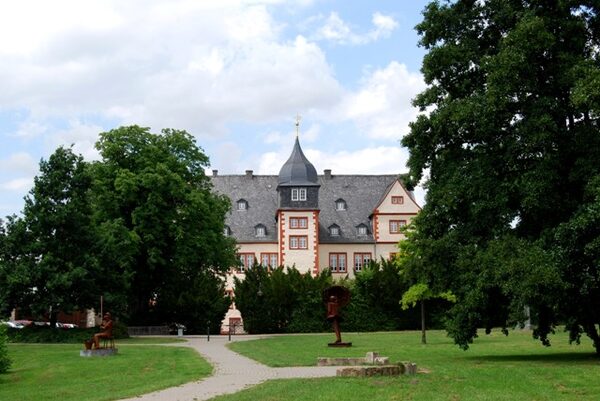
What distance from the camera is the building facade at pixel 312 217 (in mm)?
75062

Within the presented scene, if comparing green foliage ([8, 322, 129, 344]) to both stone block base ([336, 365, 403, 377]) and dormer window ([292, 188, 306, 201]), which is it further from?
dormer window ([292, 188, 306, 201])

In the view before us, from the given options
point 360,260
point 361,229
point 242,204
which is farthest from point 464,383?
point 242,204

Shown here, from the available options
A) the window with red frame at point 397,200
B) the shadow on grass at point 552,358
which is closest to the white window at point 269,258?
the window with red frame at point 397,200

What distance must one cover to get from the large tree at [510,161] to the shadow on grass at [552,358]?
79 centimetres

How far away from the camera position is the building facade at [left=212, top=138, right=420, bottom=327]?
7506 cm

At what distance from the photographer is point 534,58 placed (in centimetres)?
2502

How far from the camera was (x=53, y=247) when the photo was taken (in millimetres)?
43969

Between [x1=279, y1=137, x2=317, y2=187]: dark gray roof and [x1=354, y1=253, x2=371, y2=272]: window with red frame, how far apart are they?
328 inches

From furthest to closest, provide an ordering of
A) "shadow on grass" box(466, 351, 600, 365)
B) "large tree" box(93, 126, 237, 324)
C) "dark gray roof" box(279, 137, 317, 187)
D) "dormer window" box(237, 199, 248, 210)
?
"dormer window" box(237, 199, 248, 210) → "dark gray roof" box(279, 137, 317, 187) → "large tree" box(93, 126, 237, 324) → "shadow on grass" box(466, 351, 600, 365)

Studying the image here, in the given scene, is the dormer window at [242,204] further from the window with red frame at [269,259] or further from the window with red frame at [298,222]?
the window with red frame at [298,222]

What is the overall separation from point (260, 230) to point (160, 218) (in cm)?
2627

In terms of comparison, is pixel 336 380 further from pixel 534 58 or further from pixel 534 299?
pixel 534 58

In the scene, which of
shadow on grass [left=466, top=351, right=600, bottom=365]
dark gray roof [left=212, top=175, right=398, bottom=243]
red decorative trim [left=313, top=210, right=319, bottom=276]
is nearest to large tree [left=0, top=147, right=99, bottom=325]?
shadow on grass [left=466, top=351, right=600, bottom=365]

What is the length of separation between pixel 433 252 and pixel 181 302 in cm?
3069
